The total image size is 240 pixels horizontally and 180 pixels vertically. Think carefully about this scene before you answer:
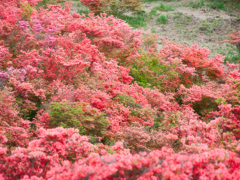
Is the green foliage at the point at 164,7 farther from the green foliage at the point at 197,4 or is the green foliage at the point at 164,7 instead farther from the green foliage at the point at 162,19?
the green foliage at the point at 162,19

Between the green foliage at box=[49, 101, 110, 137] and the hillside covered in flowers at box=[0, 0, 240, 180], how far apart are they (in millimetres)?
24

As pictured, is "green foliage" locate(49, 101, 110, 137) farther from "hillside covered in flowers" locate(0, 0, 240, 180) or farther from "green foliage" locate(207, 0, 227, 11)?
"green foliage" locate(207, 0, 227, 11)

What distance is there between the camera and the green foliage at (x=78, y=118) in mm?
4385

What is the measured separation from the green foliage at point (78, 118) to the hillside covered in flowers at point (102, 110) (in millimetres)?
24

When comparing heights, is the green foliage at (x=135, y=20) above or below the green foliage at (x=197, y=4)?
below

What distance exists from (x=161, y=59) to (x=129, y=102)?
11.1 ft

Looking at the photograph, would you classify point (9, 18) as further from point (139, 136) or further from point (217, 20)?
point (217, 20)

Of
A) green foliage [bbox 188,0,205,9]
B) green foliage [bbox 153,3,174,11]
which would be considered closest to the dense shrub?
green foliage [bbox 153,3,174,11]

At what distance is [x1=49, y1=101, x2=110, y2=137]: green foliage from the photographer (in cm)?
438

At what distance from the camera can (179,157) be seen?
2.30 m

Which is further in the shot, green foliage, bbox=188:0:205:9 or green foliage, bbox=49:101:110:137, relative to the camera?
green foliage, bbox=188:0:205:9

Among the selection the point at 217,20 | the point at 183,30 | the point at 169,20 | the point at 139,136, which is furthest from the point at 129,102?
the point at 217,20

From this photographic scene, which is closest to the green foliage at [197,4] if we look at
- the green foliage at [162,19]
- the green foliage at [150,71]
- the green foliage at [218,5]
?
the green foliage at [218,5]

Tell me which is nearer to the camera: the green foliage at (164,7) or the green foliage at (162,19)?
the green foliage at (162,19)
